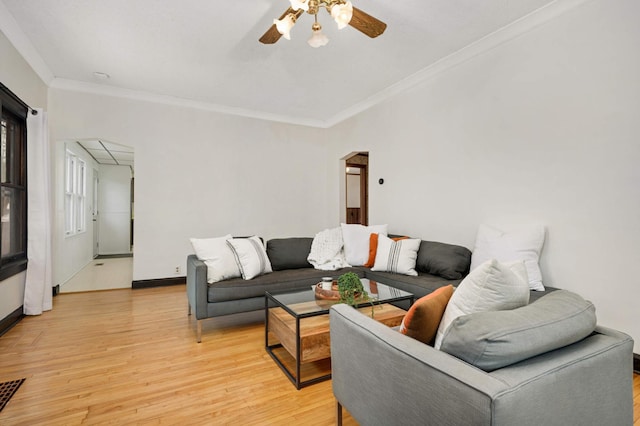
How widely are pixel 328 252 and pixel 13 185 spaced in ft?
11.1

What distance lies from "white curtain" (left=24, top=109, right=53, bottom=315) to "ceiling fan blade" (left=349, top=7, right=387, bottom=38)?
11.5 ft

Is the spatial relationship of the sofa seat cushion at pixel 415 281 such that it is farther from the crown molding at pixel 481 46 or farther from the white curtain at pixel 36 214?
the white curtain at pixel 36 214

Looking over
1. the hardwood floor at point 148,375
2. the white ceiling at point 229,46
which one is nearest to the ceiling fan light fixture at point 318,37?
the white ceiling at point 229,46

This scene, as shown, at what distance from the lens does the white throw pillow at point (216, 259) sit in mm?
2967

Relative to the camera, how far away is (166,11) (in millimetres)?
2691

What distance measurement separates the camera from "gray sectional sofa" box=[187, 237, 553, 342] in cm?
283

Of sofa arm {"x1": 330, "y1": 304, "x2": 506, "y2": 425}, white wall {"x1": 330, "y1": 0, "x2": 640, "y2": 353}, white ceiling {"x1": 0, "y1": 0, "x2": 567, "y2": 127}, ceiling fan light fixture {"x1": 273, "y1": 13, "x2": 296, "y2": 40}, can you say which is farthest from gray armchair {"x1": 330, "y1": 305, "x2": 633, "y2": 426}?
white ceiling {"x1": 0, "y1": 0, "x2": 567, "y2": 127}

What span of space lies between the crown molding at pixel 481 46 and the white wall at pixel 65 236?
4523mm

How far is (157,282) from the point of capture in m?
4.71

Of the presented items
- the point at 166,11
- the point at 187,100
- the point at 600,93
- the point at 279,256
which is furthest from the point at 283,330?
the point at 187,100

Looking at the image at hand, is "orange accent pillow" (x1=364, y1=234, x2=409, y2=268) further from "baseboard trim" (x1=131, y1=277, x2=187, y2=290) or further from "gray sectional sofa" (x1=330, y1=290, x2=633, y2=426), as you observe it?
"baseboard trim" (x1=131, y1=277, x2=187, y2=290)

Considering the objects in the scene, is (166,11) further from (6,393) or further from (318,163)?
(318,163)

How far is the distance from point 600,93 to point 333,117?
155 inches

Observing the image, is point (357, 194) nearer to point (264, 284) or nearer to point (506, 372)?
point (264, 284)
